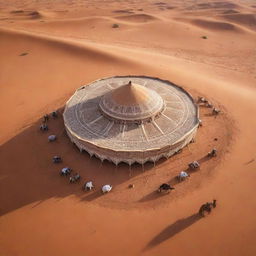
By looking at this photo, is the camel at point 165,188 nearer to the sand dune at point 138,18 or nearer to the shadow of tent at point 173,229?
the shadow of tent at point 173,229

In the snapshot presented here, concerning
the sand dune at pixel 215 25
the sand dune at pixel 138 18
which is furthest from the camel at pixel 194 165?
the sand dune at pixel 138 18

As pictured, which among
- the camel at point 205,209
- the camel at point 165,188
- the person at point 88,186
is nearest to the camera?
the camel at point 205,209

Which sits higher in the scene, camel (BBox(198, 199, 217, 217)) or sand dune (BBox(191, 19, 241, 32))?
sand dune (BBox(191, 19, 241, 32))

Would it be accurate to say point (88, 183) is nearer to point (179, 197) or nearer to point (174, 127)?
point (179, 197)

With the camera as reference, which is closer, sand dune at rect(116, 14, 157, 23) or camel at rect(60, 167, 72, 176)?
camel at rect(60, 167, 72, 176)

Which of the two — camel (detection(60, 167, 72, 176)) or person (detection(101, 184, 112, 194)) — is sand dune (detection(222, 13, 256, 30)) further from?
camel (detection(60, 167, 72, 176))

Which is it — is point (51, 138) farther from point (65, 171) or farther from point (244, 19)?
point (244, 19)

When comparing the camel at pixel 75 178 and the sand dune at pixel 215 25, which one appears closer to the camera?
the camel at pixel 75 178

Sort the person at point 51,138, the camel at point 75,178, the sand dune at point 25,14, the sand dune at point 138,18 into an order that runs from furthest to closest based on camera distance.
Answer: the sand dune at point 25,14 < the sand dune at point 138,18 < the person at point 51,138 < the camel at point 75,178

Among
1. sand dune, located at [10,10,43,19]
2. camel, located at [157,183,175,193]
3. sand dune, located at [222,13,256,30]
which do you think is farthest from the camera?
sand dune, located at [10,10,43,19]

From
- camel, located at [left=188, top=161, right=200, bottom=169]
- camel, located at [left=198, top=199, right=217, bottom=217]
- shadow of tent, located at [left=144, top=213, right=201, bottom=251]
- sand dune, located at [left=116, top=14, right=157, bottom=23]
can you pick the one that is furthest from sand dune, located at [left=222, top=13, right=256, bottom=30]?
shadow of tent, located at [left=144, top=213, right=201, bottom=251]
